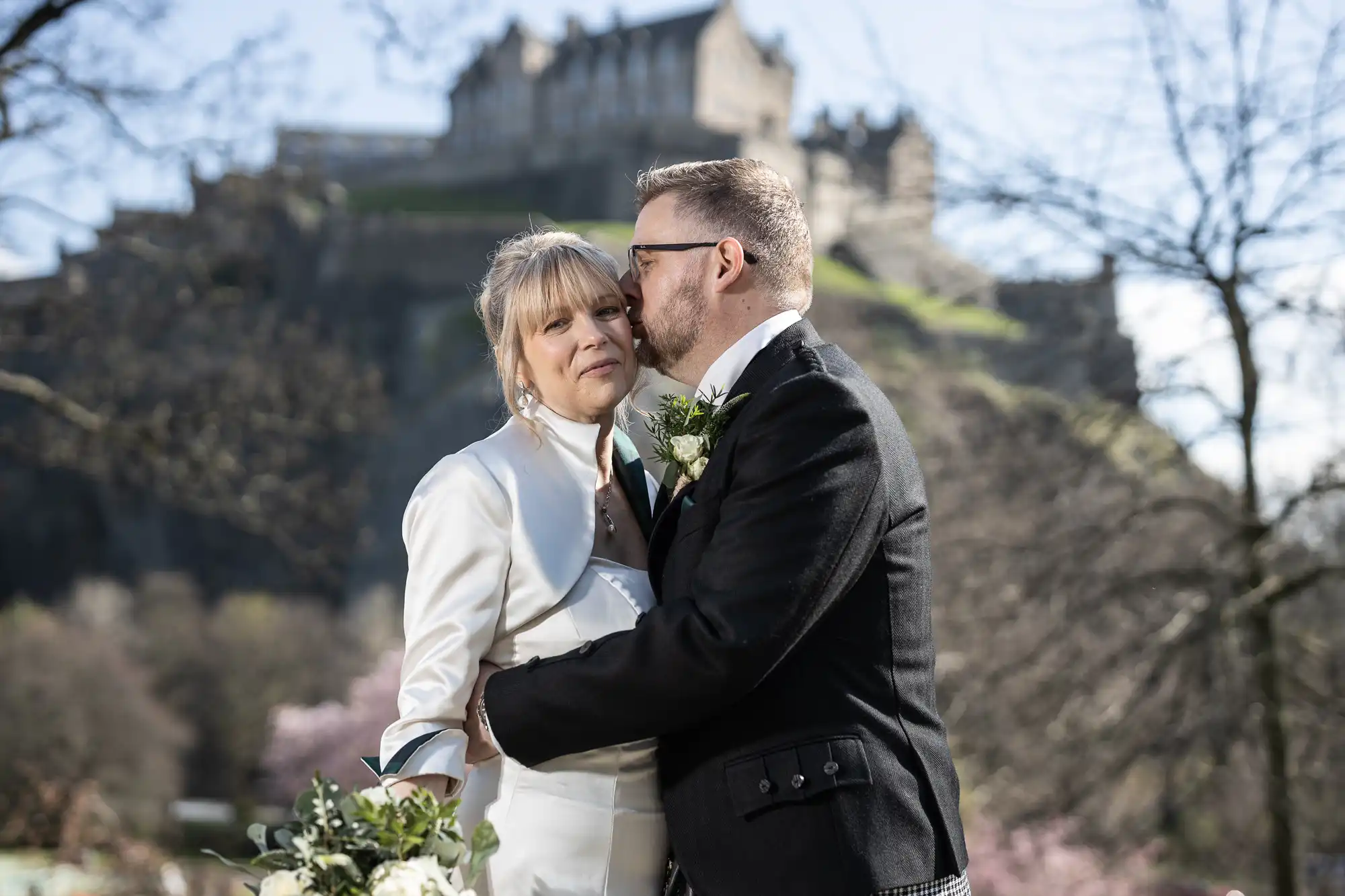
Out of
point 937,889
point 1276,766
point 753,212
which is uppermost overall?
point 753,212

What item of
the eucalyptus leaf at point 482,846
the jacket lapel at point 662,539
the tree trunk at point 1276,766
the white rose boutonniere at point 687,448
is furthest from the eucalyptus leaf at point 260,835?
the tree trunk at point 1276,766

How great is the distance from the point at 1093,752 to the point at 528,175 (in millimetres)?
53300

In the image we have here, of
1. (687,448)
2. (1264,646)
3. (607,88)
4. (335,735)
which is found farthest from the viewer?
(607,88)

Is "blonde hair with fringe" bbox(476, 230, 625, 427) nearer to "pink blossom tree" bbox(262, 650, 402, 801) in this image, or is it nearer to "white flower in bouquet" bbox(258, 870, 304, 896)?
"white flower in bouquet" bbox(258, 870, 304, 896)

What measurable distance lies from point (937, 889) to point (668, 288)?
1.22 m

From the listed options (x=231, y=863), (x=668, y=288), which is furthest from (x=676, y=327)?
(x=231, y=863)

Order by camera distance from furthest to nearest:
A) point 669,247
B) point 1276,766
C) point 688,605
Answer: point 1276,766, point 669,247, point 688,605

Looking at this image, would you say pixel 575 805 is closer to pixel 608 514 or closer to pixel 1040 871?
pixel 608 514

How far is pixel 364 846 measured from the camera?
2115mm

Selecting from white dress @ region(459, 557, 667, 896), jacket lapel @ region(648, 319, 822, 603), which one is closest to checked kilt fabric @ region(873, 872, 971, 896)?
white dress @ region(459, 557, 667, 896)

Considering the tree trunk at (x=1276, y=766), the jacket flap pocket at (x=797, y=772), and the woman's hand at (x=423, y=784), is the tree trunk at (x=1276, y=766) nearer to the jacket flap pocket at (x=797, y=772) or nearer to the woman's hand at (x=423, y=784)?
the jacket flap pocket at (x=797, y=772)

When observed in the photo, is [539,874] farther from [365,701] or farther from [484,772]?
[365,701]

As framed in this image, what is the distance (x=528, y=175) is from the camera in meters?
59.3

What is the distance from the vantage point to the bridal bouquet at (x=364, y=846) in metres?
2.04
